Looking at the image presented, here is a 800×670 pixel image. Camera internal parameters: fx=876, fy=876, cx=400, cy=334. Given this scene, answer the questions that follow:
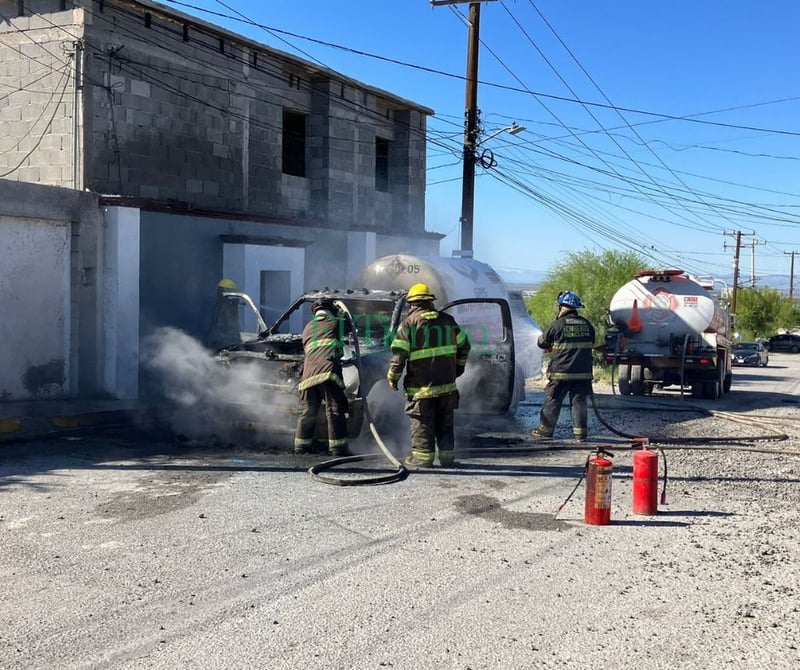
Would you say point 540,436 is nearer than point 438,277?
Yes

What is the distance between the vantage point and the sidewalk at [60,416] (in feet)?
33.7

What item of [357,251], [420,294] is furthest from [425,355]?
[357,251]

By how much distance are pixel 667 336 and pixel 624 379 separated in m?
1.21

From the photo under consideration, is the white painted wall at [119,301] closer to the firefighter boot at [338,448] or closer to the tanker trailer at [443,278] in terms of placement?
the tanker trailer at [443,278]

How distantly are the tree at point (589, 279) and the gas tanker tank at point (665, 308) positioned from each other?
13.6 metres

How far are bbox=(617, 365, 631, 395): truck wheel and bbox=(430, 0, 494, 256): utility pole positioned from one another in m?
4.24

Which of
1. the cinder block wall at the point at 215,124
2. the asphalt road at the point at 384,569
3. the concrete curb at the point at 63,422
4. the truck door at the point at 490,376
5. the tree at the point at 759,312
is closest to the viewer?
the asphalt road at the point at 384,569

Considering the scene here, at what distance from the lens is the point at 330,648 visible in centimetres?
421

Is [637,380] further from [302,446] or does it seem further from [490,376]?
[302,446]

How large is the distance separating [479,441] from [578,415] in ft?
4.03

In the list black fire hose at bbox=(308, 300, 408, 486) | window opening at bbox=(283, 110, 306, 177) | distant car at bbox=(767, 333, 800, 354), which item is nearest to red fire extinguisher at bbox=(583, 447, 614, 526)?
black fire hose at bbox=(308, 300, 408, 486)

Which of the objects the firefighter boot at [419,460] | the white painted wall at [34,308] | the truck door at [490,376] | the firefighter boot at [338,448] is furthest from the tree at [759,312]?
the firefighter boot at [338,448]

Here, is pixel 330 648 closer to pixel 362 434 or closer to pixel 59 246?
pixel 362 434

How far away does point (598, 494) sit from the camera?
648 cm
